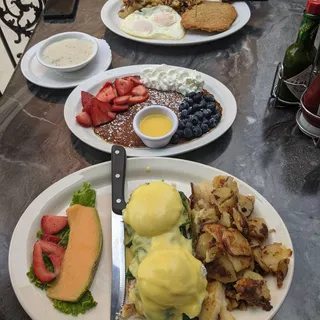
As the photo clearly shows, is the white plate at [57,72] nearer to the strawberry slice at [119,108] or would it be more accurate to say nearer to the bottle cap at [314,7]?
the strawberry slice at [119,108]

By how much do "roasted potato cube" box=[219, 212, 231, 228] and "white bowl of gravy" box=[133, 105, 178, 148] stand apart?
1.54 ft

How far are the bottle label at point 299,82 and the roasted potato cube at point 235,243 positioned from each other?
789mm

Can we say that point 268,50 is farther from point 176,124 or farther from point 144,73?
point 176,124

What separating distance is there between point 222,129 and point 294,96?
0.37 metres

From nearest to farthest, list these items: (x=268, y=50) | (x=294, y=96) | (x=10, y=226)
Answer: (x=10, y=226), (x=294, y=96), (x=268, y=50)

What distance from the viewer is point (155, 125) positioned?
5.36ft

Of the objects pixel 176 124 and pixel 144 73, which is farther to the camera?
pixel 144 73

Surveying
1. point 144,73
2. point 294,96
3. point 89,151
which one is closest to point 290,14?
point 294,96

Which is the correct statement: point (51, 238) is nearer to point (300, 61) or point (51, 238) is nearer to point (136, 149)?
point (136, 149)

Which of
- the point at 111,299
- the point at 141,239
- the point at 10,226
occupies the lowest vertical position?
the point at 10,226

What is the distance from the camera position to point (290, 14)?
7.54 ft

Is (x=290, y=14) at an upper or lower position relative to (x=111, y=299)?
upper

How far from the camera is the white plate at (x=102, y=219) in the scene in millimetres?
1110

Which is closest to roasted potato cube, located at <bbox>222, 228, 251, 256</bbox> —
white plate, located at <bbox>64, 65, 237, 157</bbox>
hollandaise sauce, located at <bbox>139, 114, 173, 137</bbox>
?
white plate, located at <bbox>64, 65, 237, 157</bbox>
